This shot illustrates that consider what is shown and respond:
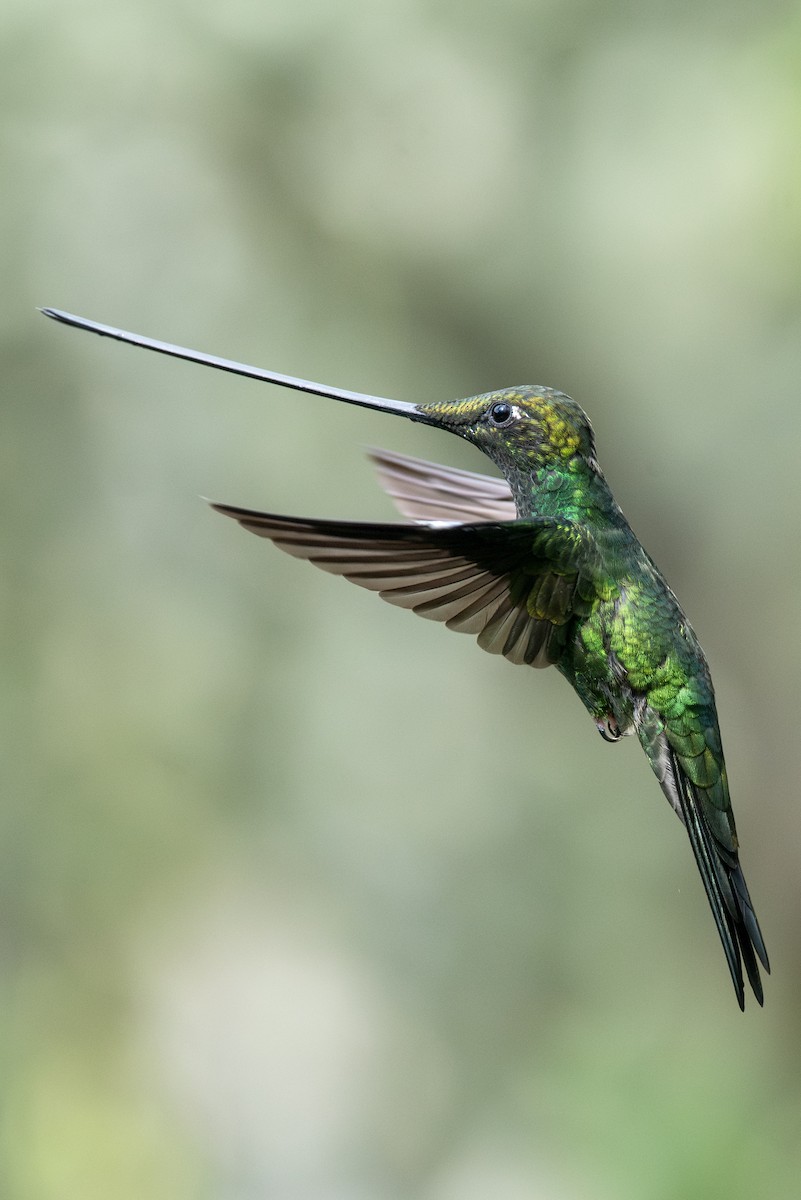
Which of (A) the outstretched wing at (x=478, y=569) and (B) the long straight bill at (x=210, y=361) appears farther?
(A) the outstretched wing at (x=478, y=569)

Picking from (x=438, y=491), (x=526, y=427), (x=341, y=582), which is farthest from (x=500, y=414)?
(x=341, y=582)

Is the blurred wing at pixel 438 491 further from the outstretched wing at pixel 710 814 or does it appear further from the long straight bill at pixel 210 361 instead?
the long straight bill at pixel 210 361

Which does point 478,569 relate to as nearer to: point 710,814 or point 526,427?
point 526,427

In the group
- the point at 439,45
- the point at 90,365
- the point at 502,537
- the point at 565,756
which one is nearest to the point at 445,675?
the point at 565,756

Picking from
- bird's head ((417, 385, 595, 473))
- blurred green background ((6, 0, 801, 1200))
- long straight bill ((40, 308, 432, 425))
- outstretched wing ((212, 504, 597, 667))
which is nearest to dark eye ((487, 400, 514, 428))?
bird's head ((417, 385, 595, 473))

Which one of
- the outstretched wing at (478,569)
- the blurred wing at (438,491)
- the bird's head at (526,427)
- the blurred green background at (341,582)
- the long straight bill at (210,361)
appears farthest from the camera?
the blurred green background at (341,582)

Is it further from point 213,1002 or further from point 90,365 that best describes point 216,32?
point 213,1002

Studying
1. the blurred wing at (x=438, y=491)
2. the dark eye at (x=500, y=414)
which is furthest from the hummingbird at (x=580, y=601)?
the blurred wing at (x=438, y=491)
